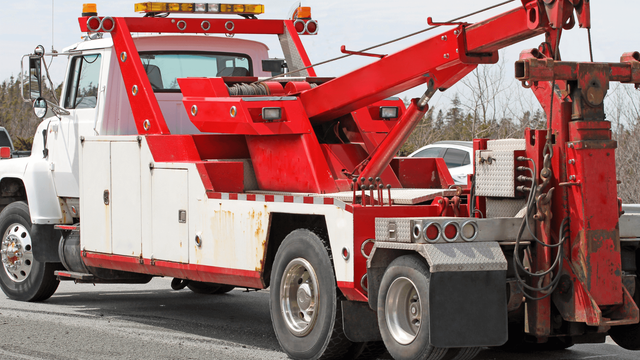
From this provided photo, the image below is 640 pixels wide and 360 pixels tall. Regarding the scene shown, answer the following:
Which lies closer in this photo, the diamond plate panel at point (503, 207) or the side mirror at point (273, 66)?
the diamond plate panel at point (503, 207)

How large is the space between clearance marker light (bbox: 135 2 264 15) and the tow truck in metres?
0.02

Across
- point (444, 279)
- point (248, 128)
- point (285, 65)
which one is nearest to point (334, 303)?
point (444, 279)

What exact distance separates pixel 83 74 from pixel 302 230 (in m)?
4.45

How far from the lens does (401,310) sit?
6418mm

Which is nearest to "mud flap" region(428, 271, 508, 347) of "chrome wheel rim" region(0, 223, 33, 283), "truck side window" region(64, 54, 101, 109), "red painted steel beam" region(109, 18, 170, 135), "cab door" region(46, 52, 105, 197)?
"red painted steel beam" region(109, 18, 170, 135)

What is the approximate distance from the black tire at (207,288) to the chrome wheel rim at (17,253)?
201cm

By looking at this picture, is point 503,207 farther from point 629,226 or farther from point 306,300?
point 306,300

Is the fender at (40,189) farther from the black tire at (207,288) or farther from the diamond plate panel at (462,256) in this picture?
the diamond plate panel at (462,256)

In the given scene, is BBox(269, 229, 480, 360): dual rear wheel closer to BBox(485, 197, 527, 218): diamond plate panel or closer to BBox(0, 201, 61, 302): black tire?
BBox(485, 197, 527, 218): diamond plate panel

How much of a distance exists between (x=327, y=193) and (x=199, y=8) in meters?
3.63

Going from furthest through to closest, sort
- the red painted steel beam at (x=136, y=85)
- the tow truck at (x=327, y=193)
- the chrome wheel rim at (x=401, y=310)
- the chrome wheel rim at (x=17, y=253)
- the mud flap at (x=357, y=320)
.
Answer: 1. the chrome wheel rim at (x=17, y=253)
2. the red painted steel beam at (x=136, y=85)
3. the mud flap at (x=357, y=320)
4. the chrome wheel rim at (x=401, y=310)
5. the tow truck at (x=327, y=193)

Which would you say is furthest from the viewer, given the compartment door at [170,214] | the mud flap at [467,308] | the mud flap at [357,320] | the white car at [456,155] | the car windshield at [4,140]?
the car windshield at [4,140]

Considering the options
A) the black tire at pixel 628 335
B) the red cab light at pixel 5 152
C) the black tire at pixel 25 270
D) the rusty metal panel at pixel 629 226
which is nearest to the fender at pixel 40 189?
the black tire at pixel 25 270

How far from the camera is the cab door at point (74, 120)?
10.4 metres
